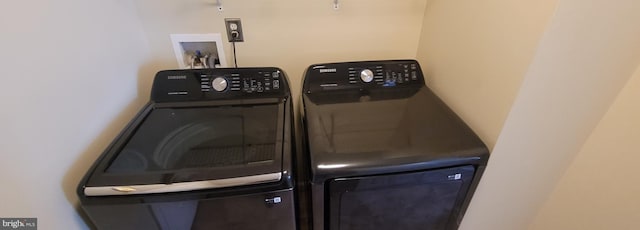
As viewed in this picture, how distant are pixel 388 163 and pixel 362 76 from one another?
1.82ft

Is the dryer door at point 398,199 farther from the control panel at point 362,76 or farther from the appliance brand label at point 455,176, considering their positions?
the control panel at point 362,76

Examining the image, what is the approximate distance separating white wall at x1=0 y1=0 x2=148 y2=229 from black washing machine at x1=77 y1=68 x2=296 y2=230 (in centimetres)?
9

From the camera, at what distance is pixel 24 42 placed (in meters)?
0.76

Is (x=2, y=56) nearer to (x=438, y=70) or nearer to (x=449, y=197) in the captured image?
(x=449, y=197)

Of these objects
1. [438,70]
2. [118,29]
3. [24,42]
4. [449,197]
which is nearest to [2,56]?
[24,42]

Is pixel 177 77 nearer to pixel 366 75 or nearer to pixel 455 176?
pixel 366 75

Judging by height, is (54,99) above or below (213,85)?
above

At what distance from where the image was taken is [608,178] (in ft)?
3.46

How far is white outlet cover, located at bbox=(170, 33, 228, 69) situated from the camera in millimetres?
1333

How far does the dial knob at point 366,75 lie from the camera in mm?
1332

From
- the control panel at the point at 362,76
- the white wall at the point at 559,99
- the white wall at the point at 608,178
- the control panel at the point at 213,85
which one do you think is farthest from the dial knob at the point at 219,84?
the white wall at the point at 608,178

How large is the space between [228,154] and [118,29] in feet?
2.32

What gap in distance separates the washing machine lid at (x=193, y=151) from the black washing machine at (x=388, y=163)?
15 cm

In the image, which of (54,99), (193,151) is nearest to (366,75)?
(193,151)
